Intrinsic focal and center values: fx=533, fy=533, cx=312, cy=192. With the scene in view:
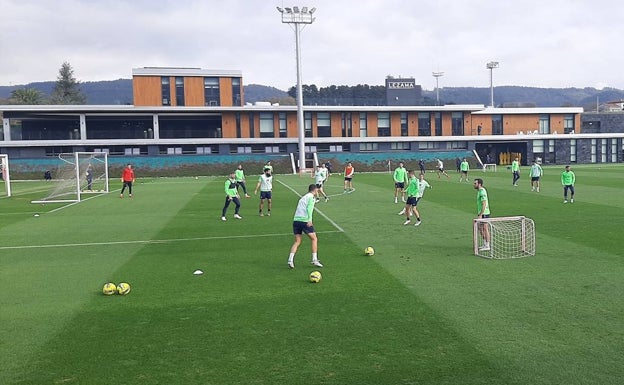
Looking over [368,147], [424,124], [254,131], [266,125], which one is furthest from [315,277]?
[424,124]

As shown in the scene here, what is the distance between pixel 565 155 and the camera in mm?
74438

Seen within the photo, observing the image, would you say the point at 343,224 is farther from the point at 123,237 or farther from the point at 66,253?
the point at 66,253

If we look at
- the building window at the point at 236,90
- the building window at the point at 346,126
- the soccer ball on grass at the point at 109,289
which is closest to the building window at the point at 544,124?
the building window at the point at 346,126

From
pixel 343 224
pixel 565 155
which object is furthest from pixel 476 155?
pixel 343 224

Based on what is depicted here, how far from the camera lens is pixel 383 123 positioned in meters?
70.6

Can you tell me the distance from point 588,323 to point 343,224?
1187cm

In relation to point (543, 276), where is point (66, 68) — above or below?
above

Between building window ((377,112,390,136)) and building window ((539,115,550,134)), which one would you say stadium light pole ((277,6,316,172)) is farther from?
building window ((539,115,550,134))

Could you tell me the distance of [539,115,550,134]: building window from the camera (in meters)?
76.9

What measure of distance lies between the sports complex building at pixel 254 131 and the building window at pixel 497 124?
15 centimetres

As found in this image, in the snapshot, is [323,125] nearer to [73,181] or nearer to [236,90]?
[236,90]

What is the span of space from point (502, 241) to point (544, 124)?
68975 millimetres

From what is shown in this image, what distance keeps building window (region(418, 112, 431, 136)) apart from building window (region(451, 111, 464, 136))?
3.54 metres

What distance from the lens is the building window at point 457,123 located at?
239 ft
